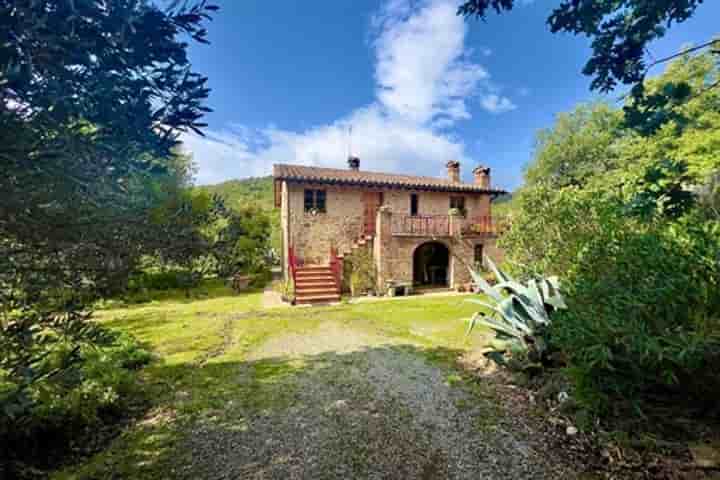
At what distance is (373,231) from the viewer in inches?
564

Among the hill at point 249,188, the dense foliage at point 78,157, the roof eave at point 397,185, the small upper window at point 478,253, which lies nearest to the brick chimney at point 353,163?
the roof eave at point 397,185

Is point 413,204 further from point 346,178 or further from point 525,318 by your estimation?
point 525,318

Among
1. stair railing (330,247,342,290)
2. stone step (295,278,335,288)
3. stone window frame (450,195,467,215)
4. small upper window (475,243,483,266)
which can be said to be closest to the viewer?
stone step (295,278,335,288)

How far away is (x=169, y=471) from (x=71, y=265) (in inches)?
77.9

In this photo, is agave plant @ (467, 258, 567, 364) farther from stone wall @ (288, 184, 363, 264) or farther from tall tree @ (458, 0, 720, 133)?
stone wall @ (288, 184, 363, 264)

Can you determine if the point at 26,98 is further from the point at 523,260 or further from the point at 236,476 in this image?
the point at 523,260

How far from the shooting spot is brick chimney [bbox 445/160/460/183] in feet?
59.8

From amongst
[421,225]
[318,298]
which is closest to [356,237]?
[421,225]

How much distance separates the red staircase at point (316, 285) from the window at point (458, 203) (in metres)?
8.48

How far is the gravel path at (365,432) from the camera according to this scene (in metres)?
2.50

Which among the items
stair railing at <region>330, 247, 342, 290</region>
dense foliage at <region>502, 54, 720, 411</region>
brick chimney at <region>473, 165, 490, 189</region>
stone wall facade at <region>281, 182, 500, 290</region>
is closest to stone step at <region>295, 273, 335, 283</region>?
stair railing at <region>330, 247, 342, 290</region>

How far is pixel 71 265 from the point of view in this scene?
2072mm

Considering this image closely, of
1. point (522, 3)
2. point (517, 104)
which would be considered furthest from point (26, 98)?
point (517, 104)

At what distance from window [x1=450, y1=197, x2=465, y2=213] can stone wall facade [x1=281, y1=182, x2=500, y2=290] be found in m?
3.24
